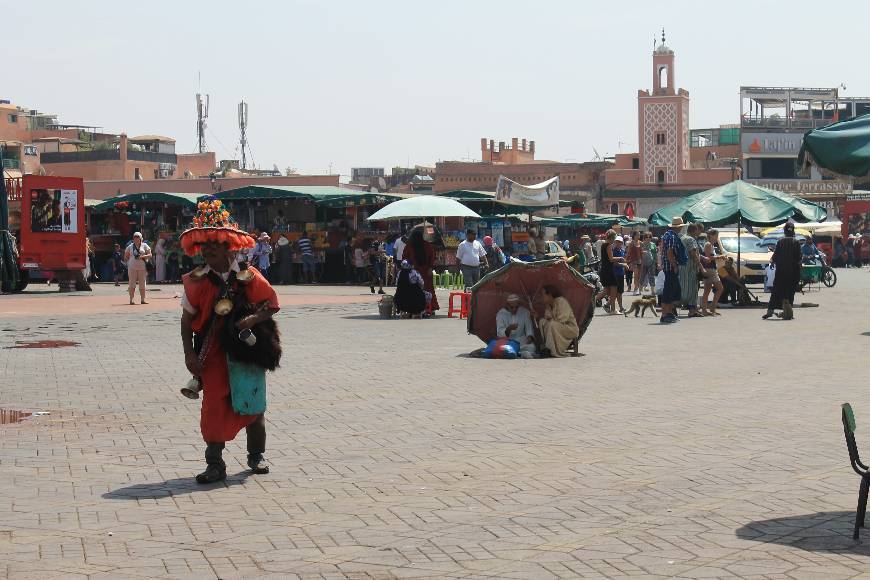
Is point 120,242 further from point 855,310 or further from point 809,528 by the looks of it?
point 809,528

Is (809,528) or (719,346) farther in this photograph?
(719,346)

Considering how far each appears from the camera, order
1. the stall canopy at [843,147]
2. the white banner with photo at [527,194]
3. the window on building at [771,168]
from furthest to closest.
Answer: the window on building at [771,168] < the white banner with photo at [527,194] < the stall canopy at [843,147]

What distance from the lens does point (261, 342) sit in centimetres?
809

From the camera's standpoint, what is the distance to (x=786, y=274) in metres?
22.7

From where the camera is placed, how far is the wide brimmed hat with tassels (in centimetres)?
805

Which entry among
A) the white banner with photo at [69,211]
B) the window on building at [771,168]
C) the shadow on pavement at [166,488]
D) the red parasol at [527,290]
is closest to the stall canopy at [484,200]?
the white banner with photo at [69,211]

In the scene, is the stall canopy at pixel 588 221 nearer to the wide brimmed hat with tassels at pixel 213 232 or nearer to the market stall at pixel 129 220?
the market stall at pixel 129 220

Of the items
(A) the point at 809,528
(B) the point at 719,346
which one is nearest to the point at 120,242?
(B) the point at 719,346

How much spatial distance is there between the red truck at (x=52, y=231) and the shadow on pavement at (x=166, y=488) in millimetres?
26059

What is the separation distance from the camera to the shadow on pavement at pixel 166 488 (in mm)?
7492

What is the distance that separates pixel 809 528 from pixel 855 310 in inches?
775

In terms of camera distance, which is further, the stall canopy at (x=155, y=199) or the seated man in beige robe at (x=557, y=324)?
the stall canopy at (x=155, y=199)

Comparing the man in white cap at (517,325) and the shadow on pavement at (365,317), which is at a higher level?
the man in white cap at (517,325)

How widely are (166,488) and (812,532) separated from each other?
11.4ft
